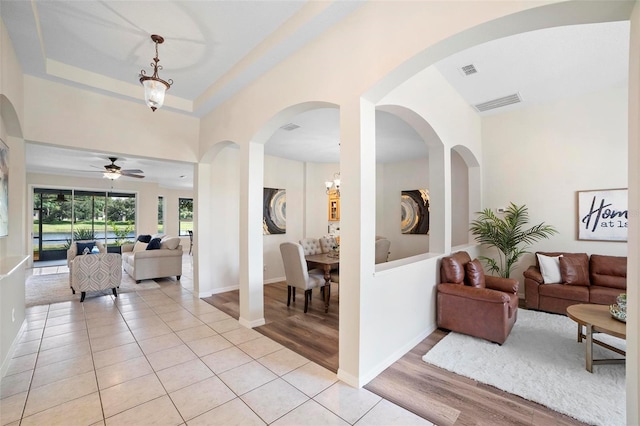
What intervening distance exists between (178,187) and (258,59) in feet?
31.8

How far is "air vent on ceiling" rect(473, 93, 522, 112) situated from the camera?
13.8 ft

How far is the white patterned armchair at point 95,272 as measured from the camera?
4.55 m

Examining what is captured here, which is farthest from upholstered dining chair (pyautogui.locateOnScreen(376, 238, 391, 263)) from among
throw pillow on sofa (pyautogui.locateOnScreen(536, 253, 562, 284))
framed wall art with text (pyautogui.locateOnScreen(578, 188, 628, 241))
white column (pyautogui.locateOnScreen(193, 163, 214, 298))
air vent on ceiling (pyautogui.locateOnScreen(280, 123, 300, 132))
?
white column (pyautogui.locateOnScreen(193, 163, 214, 298))

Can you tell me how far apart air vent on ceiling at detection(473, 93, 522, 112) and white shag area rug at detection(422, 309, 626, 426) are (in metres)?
3.28

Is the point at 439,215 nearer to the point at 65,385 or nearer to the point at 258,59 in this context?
the point at 258,59

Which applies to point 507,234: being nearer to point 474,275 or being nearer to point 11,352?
point 474,275

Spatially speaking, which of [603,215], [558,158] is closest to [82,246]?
[558,158]

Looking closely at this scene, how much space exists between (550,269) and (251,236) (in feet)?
14.4

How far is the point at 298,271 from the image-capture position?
4.05m

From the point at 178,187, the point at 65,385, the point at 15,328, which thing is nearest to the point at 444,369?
the point at 65,385

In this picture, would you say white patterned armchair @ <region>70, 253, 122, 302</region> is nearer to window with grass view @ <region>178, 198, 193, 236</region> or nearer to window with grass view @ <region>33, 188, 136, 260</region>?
window with grass view @ <region>33, 188, 136, 260</region>

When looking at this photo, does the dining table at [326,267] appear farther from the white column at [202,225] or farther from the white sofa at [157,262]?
the white sofa at [157,262]

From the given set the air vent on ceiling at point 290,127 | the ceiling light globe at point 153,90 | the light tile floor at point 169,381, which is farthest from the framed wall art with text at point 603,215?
the ceiling light globe at point 153,90

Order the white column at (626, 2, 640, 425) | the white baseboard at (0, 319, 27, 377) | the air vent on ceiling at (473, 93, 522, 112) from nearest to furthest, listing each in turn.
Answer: the white column at (626, 2, 640, 425)
the white baseboard at (0, 319, 27, 377)
the air vent on ceiling at (473, 93, 522, 112)
